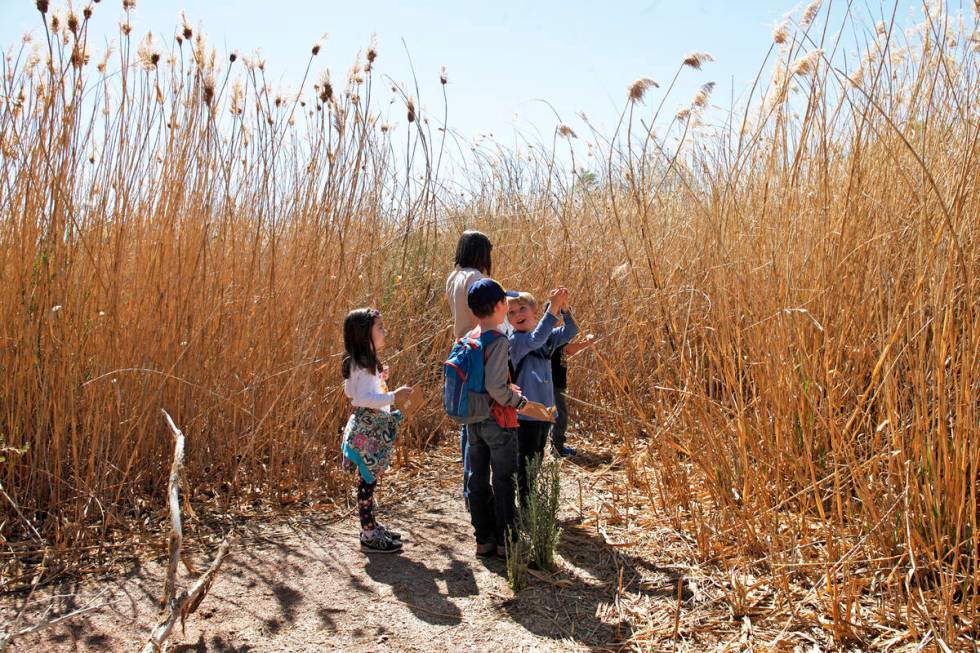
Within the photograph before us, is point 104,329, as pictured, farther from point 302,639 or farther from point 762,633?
point 762,633

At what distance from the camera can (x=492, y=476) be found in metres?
2.73

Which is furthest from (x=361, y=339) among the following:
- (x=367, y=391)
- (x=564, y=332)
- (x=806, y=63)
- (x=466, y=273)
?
(x=806, y=63)

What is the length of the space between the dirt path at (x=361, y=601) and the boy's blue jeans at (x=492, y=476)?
131 millimetres

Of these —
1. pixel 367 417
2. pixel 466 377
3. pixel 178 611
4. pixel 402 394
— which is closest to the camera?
pixel 178 611

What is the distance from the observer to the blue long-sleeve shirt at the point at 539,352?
9.23ft

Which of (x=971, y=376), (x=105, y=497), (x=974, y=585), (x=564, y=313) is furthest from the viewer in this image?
(x=564, y=313)

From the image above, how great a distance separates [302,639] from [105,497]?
1127 millimetres

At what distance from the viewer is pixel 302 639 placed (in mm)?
2141

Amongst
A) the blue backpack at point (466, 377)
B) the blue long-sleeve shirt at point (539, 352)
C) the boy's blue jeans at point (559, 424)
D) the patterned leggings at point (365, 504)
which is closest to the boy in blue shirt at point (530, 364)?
the blue long-sleeve shirt at point (539, 352)

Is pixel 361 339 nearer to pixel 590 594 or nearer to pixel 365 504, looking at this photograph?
pixel 365 504

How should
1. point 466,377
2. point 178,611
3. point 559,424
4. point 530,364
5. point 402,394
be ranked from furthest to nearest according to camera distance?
point 559,424 < point 530,364 < point 402,394 < point 466,377 < point 178,611

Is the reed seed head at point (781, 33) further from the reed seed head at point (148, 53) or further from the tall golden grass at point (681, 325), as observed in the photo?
the reed seed head at point (148, 53)

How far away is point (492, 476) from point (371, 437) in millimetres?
464

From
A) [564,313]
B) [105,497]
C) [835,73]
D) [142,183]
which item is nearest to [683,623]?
[564,313]
